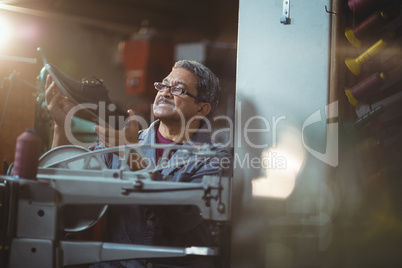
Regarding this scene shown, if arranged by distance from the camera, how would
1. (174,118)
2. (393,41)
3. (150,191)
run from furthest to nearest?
(174,118) < (393,41) < (150,191)

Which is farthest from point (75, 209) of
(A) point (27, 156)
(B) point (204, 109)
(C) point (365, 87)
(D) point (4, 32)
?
(D) point (4, 32)

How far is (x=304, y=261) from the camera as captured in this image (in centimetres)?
143

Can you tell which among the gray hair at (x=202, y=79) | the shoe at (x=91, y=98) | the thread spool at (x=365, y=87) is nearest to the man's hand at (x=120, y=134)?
the shoe at (x=91, y=98)

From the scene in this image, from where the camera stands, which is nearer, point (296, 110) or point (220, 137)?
point (296, 110)

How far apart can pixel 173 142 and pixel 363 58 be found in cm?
91

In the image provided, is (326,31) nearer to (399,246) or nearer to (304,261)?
(304,261)

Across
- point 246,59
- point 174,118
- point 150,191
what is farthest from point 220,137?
point 150,191

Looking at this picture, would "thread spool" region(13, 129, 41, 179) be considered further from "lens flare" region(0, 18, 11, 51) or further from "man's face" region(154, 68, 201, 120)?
"lens flare" region(0, 18, 11, 51)

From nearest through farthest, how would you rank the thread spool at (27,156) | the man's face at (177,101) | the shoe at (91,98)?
1. the thread spool at (27,156)
2. the shoe at (91,98)
3. the man's face at (177,101)

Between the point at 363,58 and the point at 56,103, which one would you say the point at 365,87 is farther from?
the point at 56,103

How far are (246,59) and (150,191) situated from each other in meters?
0.66

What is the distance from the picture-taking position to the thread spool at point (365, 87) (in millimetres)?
1559

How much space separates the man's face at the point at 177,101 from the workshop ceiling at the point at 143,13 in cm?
254

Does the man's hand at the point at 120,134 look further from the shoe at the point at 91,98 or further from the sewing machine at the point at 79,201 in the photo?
the sewing machine at the point at 79,201
